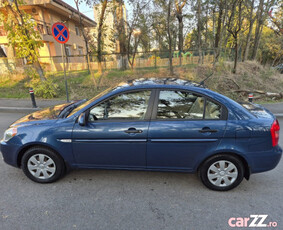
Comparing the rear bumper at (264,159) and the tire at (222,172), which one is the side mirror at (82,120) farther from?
the rear bumper at (264,159)

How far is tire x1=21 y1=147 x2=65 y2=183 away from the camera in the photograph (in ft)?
8.95

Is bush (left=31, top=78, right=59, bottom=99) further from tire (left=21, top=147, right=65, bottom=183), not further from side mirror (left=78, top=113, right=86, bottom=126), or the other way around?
side mirror (left=78, top=113, right=86, bottom=126)

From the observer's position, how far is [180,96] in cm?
262

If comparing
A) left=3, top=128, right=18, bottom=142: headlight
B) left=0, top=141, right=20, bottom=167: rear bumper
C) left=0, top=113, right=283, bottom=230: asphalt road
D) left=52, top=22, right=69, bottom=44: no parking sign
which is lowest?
left=0, top=113, right=283, bottom=230: asphalt road

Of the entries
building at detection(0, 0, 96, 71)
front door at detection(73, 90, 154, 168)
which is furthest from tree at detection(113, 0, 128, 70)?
front door at detection(73, 90, 154, 168)

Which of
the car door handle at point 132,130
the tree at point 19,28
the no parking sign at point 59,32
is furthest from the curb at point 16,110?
the car door handle at point 132,130

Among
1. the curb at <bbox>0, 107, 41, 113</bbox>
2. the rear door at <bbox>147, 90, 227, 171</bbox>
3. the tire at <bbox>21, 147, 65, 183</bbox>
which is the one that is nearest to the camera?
the rear door at <bbox>147, 90, 227, 171</bbox>

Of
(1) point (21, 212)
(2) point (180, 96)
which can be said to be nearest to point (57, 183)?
(1) point (21, 212)

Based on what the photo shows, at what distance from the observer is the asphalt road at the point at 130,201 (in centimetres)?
216

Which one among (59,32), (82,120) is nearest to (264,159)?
(82,120)

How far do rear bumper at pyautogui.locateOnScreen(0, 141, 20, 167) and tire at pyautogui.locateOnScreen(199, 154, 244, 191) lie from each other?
2.74 m

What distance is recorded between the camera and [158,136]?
8.20 feet

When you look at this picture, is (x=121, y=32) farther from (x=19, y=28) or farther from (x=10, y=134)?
(x=10, y=134)

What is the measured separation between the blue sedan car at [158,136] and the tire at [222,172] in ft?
0.04
